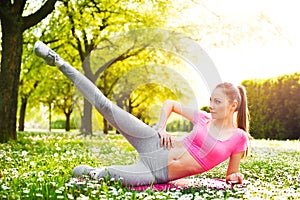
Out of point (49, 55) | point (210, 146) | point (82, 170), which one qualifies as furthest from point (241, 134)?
point (49, 55)

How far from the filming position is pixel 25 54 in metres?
22.5

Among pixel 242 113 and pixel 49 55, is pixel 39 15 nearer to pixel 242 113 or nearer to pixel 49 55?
pixel 49 55

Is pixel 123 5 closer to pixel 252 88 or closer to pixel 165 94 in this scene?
pixel 252 88

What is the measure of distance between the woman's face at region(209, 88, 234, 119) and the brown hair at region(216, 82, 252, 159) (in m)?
0.06

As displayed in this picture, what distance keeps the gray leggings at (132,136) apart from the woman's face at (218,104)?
2.53 feet

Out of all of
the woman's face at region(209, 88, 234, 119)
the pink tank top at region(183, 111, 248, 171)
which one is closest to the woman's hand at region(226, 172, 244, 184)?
the pink tank top at region(183, 111, 248, 171)

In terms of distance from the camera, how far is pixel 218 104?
548 cm

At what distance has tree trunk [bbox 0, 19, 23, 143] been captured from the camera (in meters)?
12.8

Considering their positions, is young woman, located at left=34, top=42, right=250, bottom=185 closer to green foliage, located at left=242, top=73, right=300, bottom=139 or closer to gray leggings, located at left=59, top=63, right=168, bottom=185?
gray leggings, located at left=59, top=63, right=168, bottom=185

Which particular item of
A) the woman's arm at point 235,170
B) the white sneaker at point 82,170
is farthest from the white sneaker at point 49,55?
the woman's arm at point 235,170

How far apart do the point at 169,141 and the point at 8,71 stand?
8.66 metres

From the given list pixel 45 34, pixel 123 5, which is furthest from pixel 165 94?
pixel 45 34

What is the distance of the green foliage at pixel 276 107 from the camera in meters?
20.9

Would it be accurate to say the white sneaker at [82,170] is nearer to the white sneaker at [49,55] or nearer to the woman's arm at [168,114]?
the woman's arm at [168,114]
